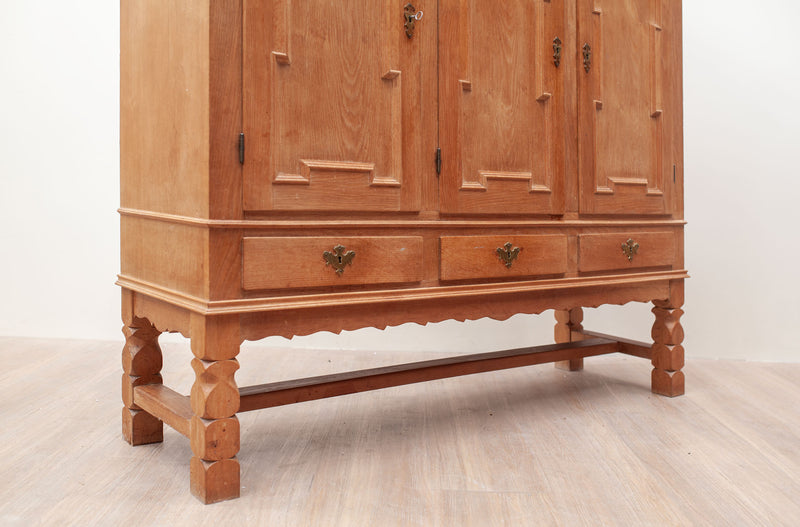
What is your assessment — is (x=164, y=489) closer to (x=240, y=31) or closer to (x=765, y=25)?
(x=240, y=31)

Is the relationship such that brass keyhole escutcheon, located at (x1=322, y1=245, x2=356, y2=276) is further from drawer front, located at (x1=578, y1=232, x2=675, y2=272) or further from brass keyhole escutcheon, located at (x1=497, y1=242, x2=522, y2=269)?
drawer front, located at (x1=578, y1=232, x2=675, y2=272)

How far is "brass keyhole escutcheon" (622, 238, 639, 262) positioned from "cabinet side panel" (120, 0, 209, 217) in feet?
5.84

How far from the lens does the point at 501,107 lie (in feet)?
8.30

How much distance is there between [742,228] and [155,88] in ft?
10.7

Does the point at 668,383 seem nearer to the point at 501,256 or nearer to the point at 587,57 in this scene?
the point at 501,256

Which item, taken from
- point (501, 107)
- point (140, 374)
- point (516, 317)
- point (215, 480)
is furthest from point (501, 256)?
point (516, 317)

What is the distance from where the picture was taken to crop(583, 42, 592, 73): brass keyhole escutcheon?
280 centimetres

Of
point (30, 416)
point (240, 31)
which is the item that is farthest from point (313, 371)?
point (240, 31)

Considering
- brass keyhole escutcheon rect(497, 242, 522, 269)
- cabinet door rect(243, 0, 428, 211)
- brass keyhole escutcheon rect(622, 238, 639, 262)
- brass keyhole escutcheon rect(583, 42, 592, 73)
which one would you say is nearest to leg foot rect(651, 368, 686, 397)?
brass keyhole escutcheon rect(622, 238, 639, 262)

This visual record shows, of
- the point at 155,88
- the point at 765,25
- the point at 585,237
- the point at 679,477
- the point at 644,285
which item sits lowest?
the point at 679,477

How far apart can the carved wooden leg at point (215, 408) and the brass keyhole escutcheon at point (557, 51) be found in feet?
5.13

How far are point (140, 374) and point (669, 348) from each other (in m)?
2.20

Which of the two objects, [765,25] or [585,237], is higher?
[765,25]

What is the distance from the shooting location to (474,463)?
89.3 inches
